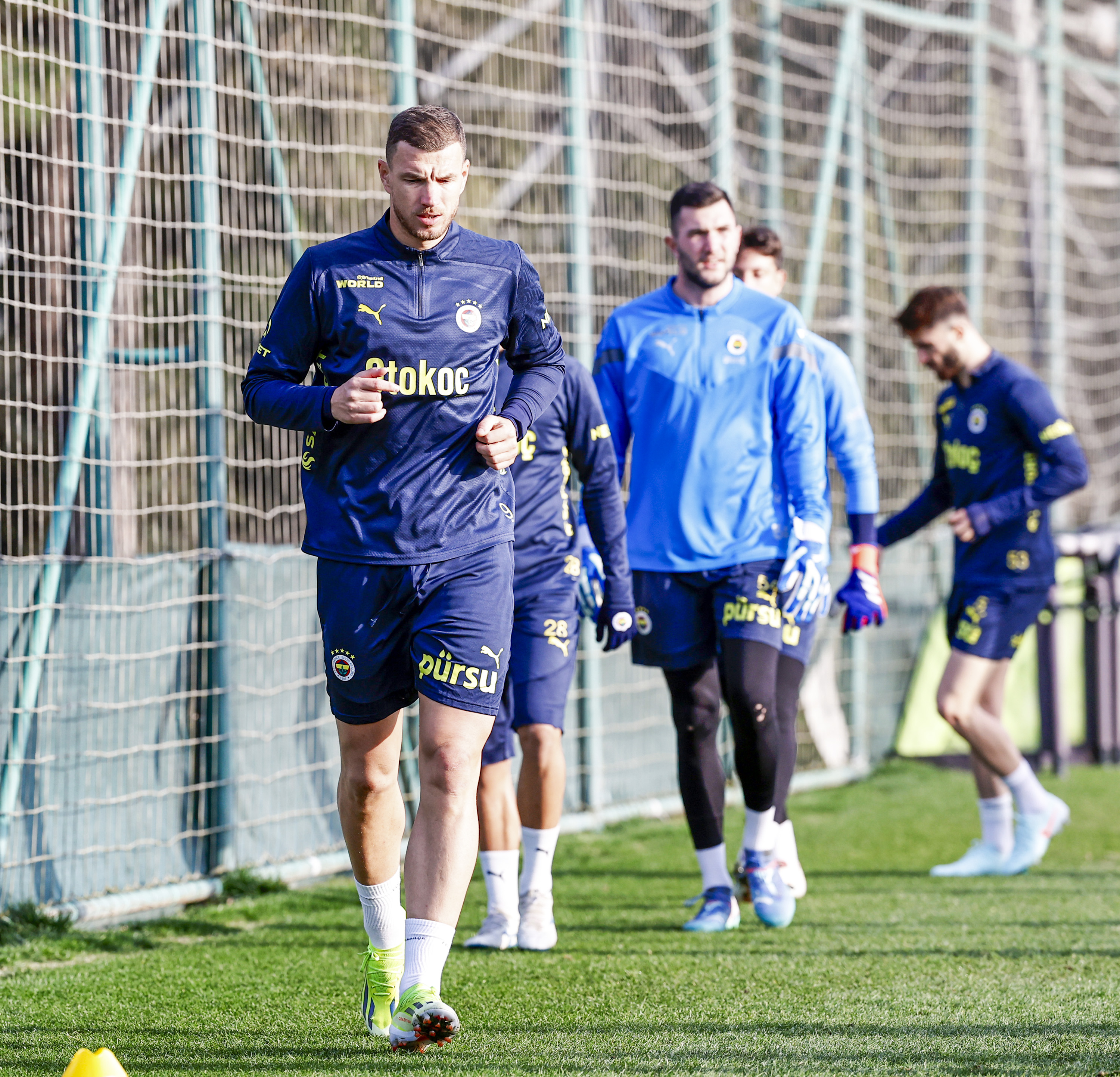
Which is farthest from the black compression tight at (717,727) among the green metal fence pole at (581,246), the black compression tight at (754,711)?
the green metal fence pole at (581,246)

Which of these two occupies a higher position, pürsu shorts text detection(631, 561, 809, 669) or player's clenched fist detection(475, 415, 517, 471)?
player's clenched fist detection(475, 415, 517, 471)

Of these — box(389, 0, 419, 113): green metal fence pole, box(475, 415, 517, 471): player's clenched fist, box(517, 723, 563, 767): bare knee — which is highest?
box(389, 0, 419, 113): green metal fence pole

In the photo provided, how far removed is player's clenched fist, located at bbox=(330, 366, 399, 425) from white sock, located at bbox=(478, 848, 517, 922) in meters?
1.81

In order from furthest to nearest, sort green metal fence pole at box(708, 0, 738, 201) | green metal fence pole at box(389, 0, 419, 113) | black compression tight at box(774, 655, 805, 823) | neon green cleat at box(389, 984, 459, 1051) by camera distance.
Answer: green metal fence pole at box(708, 0, 738, 201) → green metal fence pole at box(389, 0, 419, 113) → black compression tight at box(774, 655, 805, 823) → neon green cleat at box(389, 984, 459, 1051)

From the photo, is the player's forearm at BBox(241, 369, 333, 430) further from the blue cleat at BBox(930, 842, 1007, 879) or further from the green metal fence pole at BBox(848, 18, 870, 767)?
the green metal fence pole at BBox(848, 18, 870, 767)

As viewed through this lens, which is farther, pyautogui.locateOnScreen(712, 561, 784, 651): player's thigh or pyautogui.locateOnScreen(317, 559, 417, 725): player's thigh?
pyautogui.locateOnScreen(712, 561, 784, 651): player's thigh

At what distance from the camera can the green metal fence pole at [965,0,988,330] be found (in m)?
8.91

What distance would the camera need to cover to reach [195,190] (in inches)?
214

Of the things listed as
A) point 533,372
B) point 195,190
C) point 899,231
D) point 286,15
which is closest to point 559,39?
point 286,15

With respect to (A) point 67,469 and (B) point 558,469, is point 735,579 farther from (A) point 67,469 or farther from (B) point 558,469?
(A) point 67,469

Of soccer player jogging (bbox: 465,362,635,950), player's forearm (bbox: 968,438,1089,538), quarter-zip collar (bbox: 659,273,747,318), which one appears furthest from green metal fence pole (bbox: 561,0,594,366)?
soccer player jogging (bbox: 465,362,635,950)

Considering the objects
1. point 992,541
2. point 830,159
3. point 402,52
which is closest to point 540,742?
point 992,541

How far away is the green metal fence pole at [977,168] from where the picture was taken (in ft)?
29.2

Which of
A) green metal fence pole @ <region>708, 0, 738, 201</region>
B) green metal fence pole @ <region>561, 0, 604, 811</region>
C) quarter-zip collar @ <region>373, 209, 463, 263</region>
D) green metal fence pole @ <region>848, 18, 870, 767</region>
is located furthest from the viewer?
green metal fence pole @ <region>848, 18, 870, 767</region>
